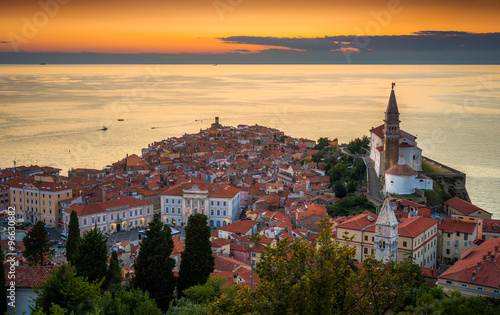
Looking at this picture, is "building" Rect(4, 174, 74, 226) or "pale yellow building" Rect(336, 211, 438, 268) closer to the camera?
"pale yellow building" Rect(336, 211, 438, 268)

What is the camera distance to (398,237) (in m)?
17.5

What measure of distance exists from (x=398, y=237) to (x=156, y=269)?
26.7 feet

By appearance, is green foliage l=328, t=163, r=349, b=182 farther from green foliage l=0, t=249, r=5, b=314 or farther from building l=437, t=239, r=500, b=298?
green foliage l=0, t=249, r=5, b=314

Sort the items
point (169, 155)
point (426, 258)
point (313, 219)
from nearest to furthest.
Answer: point (426, 258) → point (313, 219) → point (169, 155)

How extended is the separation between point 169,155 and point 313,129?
1026 inches

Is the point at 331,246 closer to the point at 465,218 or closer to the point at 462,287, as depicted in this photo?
the point at 462,287

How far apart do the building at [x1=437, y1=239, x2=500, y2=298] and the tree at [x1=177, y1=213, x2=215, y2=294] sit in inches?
248

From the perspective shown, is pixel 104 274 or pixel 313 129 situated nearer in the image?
pixel 104 274

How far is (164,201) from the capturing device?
2758 cm

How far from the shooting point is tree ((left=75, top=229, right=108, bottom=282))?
12.6 m

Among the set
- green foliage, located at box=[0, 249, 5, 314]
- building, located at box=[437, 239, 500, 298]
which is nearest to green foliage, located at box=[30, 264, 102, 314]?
green foliage, located at box=[0, 249, 5, 314]

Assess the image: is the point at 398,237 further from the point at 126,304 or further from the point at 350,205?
the point at 126,304

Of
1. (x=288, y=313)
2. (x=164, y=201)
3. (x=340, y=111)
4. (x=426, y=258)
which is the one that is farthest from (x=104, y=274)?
(x=340, y=111)

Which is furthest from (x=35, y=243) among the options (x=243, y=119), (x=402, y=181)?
(x=243, y=119)
